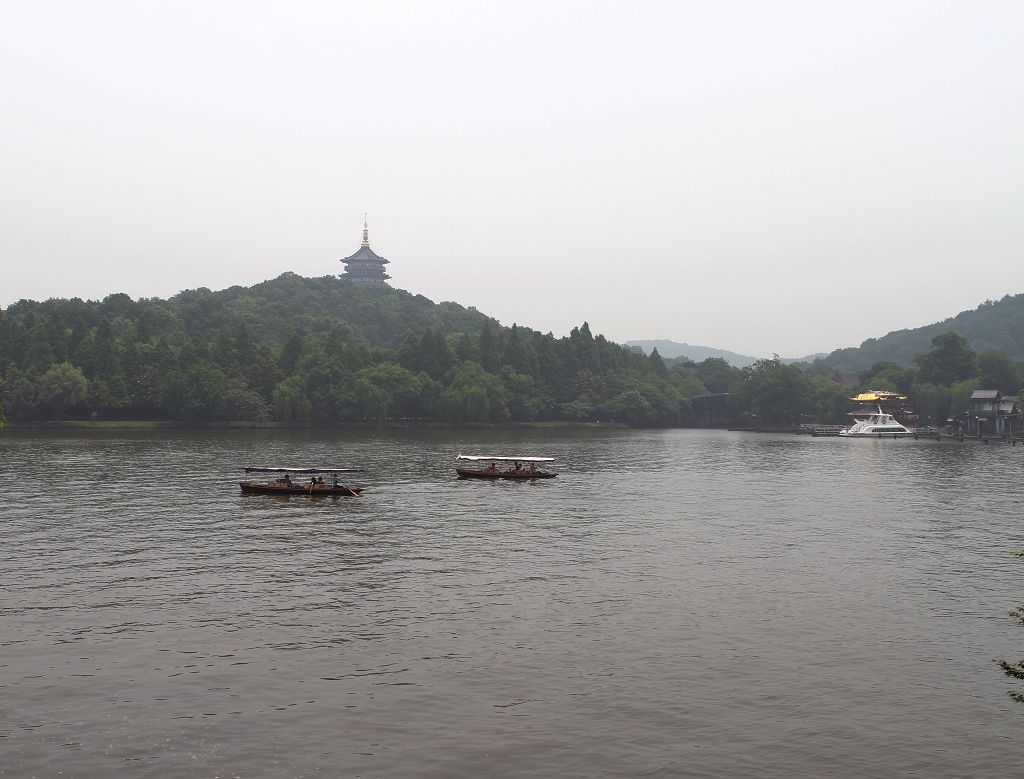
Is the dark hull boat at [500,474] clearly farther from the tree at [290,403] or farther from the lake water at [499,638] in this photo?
the tree at [290,403]

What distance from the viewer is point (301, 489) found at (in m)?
72.6

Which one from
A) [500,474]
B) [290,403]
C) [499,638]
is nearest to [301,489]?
[500,474]

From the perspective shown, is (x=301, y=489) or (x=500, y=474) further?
(x=500, y=474)

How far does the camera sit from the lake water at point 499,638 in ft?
75.1

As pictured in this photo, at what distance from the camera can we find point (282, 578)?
42031 millimetres

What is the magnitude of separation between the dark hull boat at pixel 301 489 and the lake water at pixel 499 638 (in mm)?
968

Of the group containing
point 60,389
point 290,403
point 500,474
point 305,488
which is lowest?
point 500,474

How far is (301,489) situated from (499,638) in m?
44.0

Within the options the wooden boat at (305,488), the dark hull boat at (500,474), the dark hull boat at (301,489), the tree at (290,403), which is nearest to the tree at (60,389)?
the tree at (290,403)

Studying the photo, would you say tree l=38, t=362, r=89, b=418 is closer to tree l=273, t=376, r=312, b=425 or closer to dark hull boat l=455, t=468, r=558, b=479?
tree l=273, t=376, r=312, b=425

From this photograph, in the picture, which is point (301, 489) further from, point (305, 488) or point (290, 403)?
point (290, 403)

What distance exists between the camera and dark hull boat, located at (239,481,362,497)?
71.8 meters

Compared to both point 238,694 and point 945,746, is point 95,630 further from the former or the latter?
point 945,746

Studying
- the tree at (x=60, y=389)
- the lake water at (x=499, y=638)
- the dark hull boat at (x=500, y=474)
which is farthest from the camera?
the tree at (x=60, y=389)
